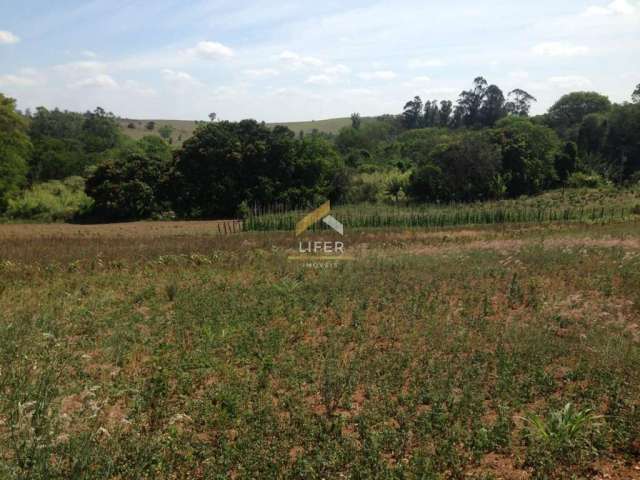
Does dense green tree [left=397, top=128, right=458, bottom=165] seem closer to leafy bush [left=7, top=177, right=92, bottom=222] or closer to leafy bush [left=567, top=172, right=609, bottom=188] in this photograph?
leafy bush [left=567, top=172, right=609, bottom=188]

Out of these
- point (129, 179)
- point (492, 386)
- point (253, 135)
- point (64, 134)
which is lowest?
point (492, 386)

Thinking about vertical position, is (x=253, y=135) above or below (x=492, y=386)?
above

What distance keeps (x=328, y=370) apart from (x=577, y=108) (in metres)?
68.5

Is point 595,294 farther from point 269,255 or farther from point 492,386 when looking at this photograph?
point 269,255

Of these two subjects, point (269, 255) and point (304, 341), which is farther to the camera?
point (269, 255)

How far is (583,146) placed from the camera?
45.0 m

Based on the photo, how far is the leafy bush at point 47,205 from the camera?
30.3 m

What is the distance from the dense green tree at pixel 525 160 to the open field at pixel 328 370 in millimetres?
22650

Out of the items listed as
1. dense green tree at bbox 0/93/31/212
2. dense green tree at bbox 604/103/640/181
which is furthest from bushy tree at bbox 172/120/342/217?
dense green tree at bbox 604/103/640/181

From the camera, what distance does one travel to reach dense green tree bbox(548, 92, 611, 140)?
6025cm

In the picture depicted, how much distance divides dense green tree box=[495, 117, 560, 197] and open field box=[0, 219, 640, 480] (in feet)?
74.3

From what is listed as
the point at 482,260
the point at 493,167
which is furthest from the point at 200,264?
the point at 493,167

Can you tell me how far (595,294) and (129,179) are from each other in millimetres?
28532

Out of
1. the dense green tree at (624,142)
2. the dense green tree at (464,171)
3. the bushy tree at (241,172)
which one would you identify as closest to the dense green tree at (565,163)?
the dense green tree at (624,142)
